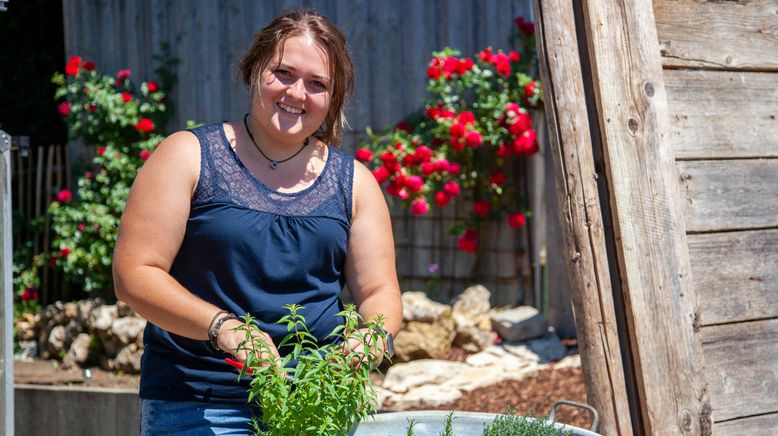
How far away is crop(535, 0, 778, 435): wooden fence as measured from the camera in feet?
7.58

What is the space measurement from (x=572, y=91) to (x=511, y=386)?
10.6 feet

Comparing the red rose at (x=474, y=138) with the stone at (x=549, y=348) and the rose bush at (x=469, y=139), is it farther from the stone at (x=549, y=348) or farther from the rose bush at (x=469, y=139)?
the stone at (x=549, y=348)

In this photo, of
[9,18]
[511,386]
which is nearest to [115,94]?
[9,18]

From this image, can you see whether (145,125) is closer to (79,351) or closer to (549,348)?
(79,351)

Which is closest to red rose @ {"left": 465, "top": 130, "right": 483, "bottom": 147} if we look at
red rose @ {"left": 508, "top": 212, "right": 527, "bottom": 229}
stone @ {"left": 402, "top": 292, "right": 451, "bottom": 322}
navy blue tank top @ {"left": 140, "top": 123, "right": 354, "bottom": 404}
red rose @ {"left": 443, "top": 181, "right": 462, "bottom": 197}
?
red rose @ {"left": 443, "top": 181, "right": 462, "bottom": 197}

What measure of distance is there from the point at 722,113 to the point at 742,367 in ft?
2.13

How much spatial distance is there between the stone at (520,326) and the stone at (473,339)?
109 millimetres

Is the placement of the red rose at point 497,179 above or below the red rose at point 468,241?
above

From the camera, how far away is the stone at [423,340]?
5.73 metres

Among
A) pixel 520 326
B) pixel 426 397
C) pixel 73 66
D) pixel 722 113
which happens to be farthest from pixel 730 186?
pixel 73 66

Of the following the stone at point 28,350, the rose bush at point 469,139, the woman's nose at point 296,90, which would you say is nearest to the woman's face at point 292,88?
the woman's nose at point 296,90

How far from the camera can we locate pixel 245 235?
6.67ft

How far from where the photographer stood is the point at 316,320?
2.12m

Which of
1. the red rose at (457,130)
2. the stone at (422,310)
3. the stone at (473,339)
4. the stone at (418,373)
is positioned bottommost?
the stone at (418,373)
